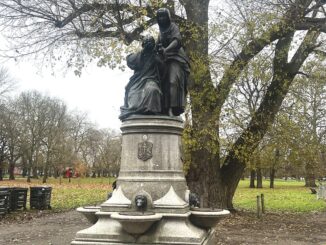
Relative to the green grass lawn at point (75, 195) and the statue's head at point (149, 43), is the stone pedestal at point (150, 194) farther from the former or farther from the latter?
the green grass lawn at point (75, 195)

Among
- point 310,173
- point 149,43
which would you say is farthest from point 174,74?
point 310,173

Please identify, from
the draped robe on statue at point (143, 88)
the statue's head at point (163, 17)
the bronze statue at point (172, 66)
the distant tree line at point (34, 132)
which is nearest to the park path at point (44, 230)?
the draped robe on statue at point (143, 88)

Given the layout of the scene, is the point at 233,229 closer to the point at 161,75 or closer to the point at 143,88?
the point at 161,75

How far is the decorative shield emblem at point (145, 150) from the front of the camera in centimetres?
725

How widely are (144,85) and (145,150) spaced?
1.26m

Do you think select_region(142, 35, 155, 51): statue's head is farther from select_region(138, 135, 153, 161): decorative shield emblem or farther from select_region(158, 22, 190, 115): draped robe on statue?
select_region(138, 135, 153, 161): decorative shield emblem

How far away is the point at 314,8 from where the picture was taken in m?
15.9

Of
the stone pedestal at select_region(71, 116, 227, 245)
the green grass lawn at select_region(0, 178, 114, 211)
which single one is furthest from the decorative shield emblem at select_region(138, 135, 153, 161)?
the green grass lawn at select_region(0, 178, 114, 211)

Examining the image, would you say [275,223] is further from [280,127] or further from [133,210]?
[133,210]

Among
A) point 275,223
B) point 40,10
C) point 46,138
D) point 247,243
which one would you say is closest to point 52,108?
point 46,138

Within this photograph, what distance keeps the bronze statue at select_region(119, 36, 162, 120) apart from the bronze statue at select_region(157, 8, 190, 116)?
0.60 ft

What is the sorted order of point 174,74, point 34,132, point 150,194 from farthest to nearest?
point 34,132, point 174,74, point 150,194

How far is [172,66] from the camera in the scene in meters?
8.00

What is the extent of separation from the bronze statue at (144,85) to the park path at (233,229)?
4.71m
